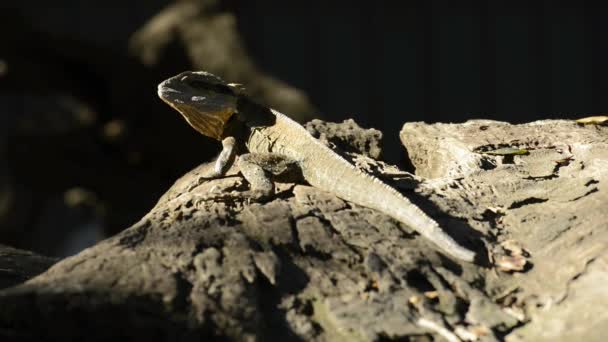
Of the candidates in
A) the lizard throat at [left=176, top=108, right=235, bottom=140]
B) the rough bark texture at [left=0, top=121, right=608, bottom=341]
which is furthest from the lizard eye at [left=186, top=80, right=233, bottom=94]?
the rough bark texture at [left=0, top=121, right=608, bottom=341]

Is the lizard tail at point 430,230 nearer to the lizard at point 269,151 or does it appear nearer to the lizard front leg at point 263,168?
the lizard at point 269,151

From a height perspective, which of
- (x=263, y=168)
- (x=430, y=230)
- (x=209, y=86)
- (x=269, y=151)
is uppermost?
(x=209, y=86)

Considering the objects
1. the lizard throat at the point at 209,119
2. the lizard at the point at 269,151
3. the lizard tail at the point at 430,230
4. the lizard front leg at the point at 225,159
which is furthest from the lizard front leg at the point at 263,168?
the lizard tail at the point at 430,230

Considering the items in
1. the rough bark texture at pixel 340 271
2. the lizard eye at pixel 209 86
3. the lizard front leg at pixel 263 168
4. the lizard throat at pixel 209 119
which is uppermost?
the lizard eye at pixel 209 86

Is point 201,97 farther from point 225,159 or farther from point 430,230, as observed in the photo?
point 430,230

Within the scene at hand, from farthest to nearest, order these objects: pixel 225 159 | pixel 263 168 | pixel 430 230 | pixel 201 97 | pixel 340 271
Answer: pixel 201 97, pixel 225 159, pixel 263 168, pixel 430 230, pixel 340 271

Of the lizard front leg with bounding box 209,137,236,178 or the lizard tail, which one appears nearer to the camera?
the lizard tail

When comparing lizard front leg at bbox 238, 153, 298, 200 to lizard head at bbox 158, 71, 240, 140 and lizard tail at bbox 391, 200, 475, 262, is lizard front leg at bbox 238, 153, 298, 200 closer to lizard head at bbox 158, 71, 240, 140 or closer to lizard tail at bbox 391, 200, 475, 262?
lizard head at bbox 158, 71, 240, 140

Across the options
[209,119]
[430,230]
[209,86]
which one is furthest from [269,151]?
[430,230]

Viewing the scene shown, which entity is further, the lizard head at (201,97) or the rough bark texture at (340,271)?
the lizard head at (201,97)
